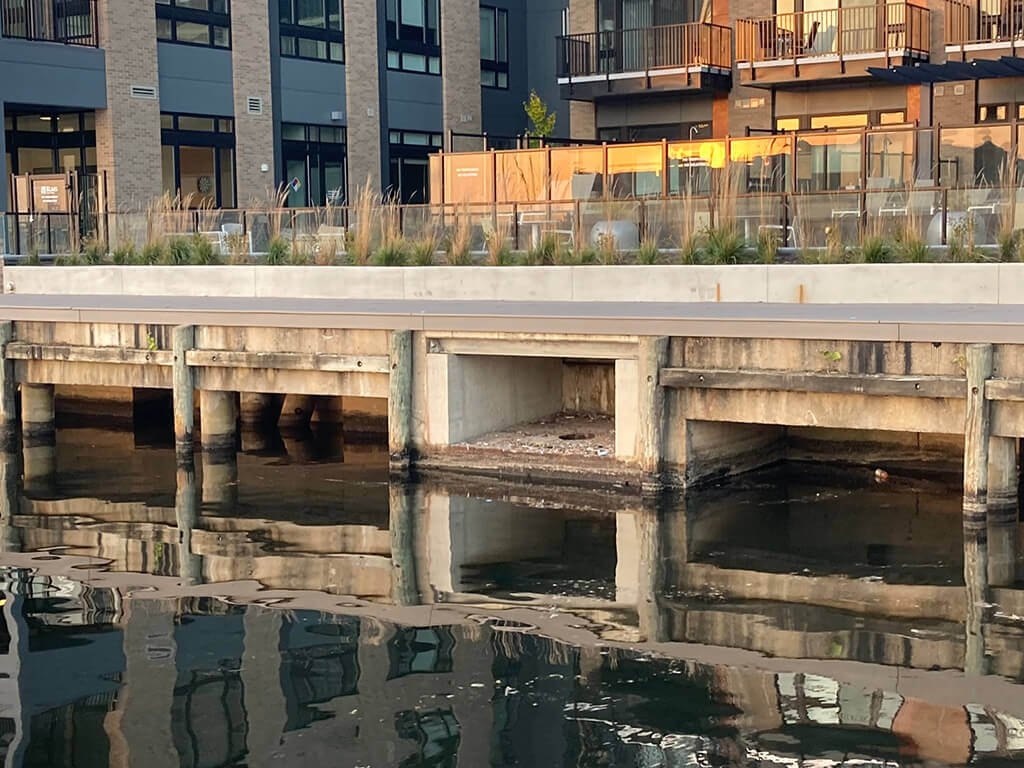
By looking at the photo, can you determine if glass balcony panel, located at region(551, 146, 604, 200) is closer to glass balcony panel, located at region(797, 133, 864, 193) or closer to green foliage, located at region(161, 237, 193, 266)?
glass balcony panel, located at region(797, 133, 864, 193)

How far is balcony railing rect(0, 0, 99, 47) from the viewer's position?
32.8 m

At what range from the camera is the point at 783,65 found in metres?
33.2

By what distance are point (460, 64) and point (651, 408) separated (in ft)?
102

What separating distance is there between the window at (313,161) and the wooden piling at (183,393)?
21.0m

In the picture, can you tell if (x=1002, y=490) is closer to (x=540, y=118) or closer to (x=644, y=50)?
(x=644, y=50)

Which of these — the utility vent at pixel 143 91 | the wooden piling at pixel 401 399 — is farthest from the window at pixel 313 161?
the wooden piling at pixel 401 399

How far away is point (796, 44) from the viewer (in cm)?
3319

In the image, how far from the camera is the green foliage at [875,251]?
59.7 feet

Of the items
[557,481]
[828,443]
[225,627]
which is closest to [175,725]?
[225,627]

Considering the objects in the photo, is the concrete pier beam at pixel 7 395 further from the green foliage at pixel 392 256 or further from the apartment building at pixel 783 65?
the apartment building at pixel 783 65

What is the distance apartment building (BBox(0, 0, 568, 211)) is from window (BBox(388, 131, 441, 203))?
4cm

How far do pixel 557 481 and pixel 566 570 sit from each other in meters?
2.96

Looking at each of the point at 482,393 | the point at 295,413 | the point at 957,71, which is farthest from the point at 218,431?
the point at 957,71

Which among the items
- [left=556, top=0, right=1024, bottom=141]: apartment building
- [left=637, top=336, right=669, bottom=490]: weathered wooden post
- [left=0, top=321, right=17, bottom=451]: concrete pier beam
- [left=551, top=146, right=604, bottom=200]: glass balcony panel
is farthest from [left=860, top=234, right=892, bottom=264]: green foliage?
[left=0, top=321, right=17, bottom=451]: concrete pier beam
